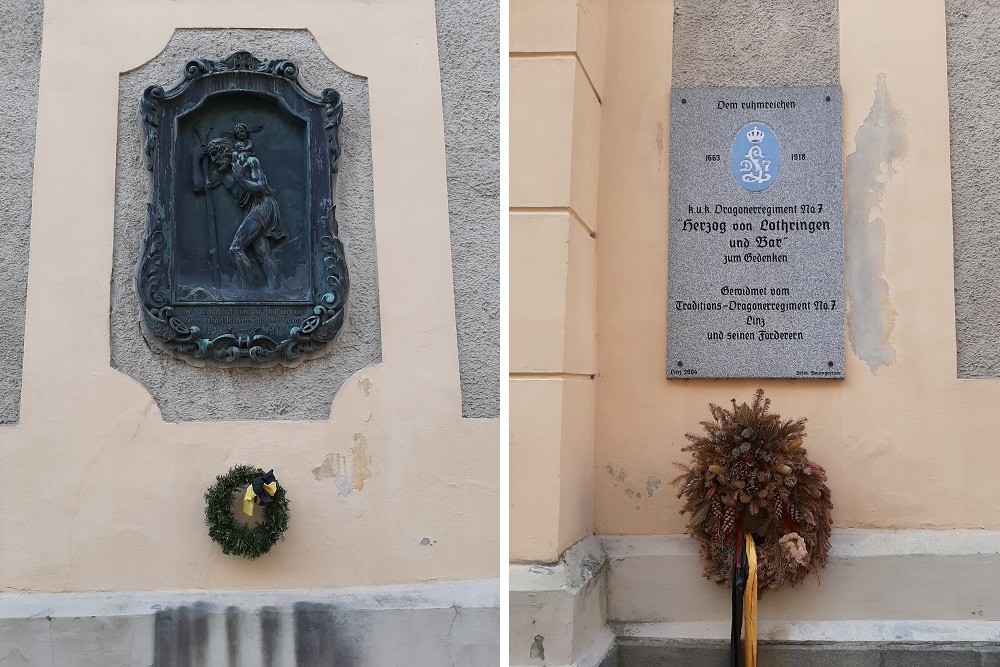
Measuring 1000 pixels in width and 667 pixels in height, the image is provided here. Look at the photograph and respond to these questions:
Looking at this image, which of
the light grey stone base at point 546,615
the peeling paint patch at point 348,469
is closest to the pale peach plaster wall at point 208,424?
the peeling paint patch at point 348,469

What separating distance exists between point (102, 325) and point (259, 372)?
0.73 meters

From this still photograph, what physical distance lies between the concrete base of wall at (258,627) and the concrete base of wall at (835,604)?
60 centimetres

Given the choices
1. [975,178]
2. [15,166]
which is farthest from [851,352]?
[15,166]

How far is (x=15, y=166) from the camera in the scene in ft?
14.5

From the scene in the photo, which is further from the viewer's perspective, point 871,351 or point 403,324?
point 403,324

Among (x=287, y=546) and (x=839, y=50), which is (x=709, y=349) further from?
(x=287, y=546)

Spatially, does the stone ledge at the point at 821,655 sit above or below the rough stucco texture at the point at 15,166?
below

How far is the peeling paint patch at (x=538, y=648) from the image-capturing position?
12.0ft

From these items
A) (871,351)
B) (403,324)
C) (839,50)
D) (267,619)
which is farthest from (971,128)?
(267,619)

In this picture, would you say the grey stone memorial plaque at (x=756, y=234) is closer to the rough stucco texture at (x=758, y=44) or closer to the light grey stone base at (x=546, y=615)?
the rough stucco texture at (x=758, y=44)

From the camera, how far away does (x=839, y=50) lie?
14.2 feet

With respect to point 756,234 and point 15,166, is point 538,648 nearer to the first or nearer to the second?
point 756,234

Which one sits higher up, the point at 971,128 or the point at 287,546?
the point at 971,128

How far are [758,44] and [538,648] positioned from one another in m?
2.78
